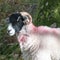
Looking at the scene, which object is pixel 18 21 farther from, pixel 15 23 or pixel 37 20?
pixel 37 20

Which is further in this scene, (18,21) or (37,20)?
(37,20)

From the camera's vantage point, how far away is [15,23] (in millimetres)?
3246

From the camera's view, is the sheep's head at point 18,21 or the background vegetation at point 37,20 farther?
the background vegetation at point 37,20

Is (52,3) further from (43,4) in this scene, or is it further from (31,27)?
(31,27)

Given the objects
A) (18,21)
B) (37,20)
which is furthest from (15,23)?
(37,20)

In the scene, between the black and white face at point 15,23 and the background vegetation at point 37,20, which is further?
the background vegetation at point 37,20

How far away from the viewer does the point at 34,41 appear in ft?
10.5

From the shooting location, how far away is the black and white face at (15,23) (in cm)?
321

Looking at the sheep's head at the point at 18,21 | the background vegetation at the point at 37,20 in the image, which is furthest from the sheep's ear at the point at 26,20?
the background vegetation at the point at 37,20

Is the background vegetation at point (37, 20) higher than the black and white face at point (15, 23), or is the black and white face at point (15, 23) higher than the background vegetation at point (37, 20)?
the black and white face at point (15, 23)

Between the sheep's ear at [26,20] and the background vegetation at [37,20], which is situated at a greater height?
the sheep's ear at [26,20]

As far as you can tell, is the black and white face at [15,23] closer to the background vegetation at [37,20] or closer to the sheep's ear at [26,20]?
the sheep's ear at [26,20]

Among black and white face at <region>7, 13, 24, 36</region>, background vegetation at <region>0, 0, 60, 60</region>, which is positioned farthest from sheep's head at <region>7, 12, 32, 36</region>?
background vegetation at <region>0, 0, 60, 60</region>

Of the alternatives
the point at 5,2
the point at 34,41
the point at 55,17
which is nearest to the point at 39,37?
the point at 34,41
